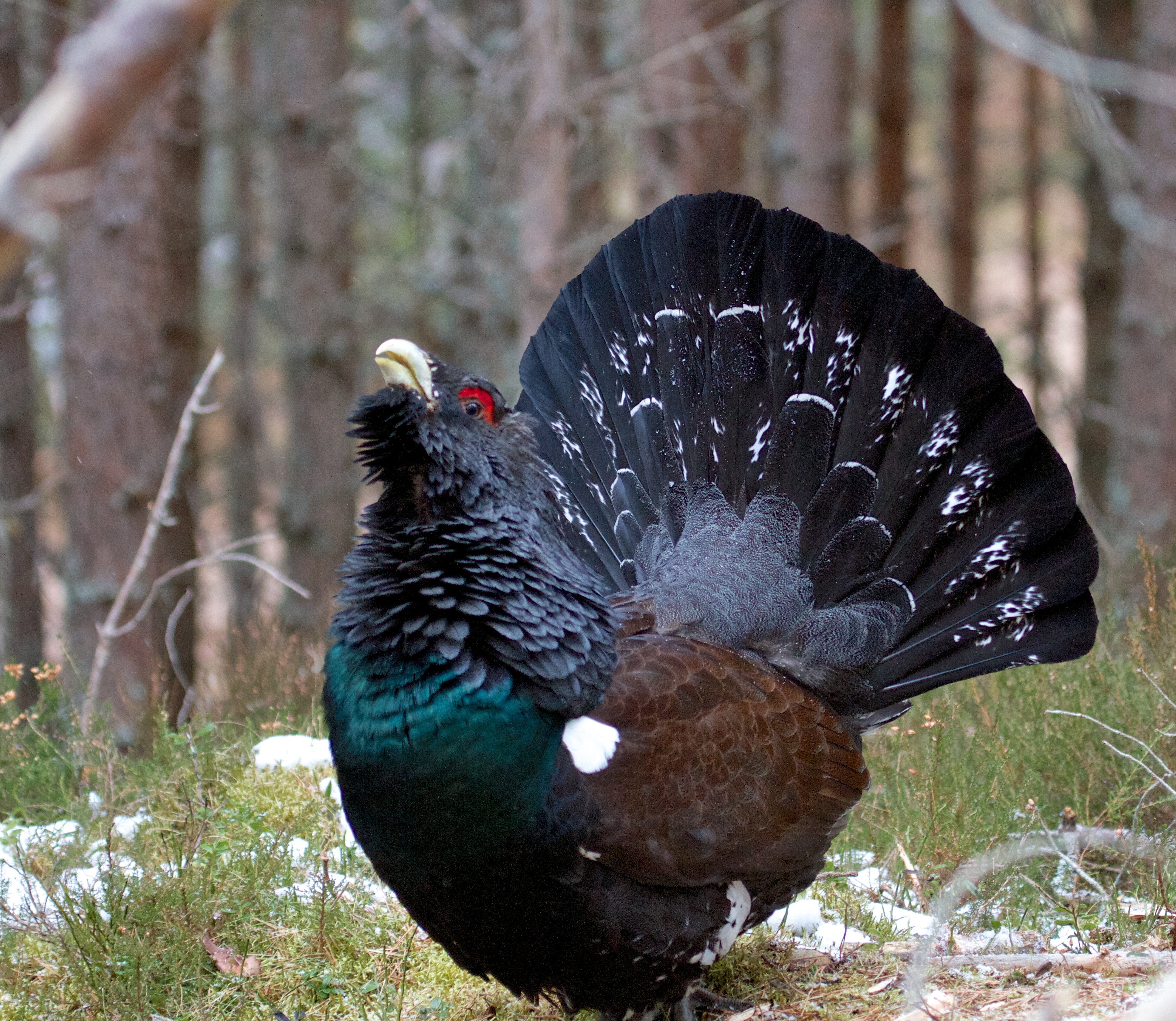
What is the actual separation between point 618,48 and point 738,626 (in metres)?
8.94

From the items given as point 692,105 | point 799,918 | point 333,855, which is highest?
point 692,105

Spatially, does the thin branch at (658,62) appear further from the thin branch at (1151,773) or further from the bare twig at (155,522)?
the thin branch at (1151,773)

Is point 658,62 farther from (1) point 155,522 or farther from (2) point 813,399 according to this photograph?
(1) point 155,522

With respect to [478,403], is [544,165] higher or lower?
higher

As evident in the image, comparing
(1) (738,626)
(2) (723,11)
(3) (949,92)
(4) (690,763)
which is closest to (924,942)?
(4) (690,763)

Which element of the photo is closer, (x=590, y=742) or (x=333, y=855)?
(x=590, y=742)

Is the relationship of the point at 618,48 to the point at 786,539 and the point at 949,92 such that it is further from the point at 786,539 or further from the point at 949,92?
the point at 786,539

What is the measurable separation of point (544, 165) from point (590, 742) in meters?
5.86

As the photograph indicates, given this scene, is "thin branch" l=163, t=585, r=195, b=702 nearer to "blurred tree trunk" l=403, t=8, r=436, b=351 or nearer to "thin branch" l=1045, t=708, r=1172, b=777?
"thin branch" l=1045, t=708, r=1172, b=777

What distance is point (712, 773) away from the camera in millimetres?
3180

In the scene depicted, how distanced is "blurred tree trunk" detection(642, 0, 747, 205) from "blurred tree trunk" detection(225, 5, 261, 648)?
3690mm

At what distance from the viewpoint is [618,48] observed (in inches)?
446

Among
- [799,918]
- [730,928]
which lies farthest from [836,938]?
[730,928]

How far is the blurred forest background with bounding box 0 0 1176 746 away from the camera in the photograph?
21.9ft
